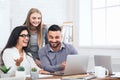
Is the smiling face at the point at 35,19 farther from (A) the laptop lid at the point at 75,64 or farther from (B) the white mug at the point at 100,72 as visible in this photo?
(B) the white mug at the point at 100,72

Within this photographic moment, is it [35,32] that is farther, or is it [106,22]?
[106,22]

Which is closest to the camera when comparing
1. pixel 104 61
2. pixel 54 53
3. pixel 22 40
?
pixel 104 61

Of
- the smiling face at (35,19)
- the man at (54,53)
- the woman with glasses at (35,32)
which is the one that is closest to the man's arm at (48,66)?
the man at (54,53)

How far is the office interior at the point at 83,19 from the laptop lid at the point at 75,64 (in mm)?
1156

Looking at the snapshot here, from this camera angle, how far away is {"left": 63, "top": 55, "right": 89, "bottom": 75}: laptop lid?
117 inches

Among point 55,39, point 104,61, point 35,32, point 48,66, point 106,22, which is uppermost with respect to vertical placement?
point 106,22

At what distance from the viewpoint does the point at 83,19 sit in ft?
16.3

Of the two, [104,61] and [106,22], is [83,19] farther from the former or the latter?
[104,61]

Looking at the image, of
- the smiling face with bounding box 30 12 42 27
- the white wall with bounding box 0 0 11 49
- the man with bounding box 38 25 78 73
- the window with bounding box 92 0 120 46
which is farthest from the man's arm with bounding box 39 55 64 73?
the window with bounding box 92 0 120 46

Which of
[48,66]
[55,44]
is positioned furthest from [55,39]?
[48,66]

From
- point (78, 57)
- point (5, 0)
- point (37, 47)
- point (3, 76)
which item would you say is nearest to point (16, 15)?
point (5, 0)

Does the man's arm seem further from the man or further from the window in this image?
the window

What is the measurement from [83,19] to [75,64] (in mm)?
2048

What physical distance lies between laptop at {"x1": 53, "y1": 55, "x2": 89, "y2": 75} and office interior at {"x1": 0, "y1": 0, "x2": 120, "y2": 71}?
1.16 m
